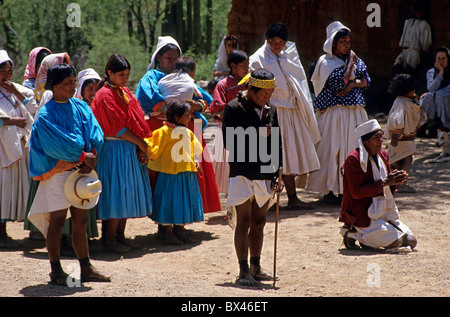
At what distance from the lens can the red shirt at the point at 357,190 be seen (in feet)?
21.0

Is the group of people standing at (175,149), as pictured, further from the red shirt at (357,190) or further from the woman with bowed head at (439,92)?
the woman with bowed head at (439,92)

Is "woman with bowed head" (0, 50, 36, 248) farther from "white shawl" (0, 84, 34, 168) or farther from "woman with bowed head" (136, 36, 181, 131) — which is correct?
"woman with bowed head" (136, 36, 181, 131)

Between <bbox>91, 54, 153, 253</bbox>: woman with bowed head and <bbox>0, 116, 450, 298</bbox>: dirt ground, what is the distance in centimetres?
43

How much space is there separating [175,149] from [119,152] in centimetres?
63

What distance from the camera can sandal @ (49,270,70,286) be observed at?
5.27 meters

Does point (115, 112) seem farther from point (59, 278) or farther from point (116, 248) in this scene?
point (59, 278)

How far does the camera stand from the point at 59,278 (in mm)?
5285

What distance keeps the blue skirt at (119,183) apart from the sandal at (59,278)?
1392 millimetres

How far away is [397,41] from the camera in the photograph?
48.3 feet

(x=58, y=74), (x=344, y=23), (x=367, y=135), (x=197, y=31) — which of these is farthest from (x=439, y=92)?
(x=197, y=31)

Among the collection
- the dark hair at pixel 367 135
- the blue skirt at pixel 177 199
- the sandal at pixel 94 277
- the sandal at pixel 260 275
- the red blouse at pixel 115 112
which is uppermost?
the red blouse at pixel 115 112

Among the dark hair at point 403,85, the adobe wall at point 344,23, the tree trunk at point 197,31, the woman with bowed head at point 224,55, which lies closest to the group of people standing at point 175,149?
the dark hair at point 403,85

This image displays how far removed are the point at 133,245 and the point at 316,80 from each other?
128 inches

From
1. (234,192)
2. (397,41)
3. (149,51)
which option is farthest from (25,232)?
(149,51)
